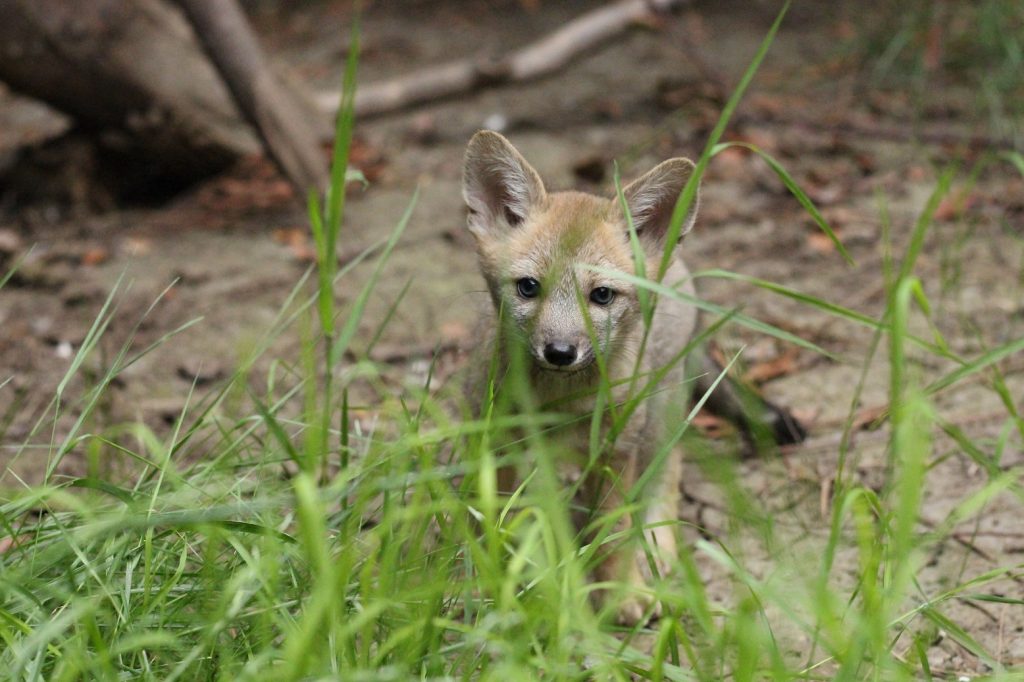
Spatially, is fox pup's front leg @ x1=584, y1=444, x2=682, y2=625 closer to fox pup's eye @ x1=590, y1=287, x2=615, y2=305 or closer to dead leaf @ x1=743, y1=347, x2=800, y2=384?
fox pup's eye @ x1=590, y1=287, x2=615, y2=305

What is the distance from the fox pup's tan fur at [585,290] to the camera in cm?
291

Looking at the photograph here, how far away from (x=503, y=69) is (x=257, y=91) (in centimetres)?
183

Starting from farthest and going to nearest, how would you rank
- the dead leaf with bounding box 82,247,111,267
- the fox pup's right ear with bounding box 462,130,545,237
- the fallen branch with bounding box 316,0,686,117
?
the fallen branch with bounding box 316,0,686,117
the dead leaf with bounding box 82,247,111,267
the fox pup's right ear with bounding box 462,130,545,237

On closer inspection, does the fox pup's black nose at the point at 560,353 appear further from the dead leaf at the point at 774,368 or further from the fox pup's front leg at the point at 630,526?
the dead leaf at the point at 774,368

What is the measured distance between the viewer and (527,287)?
312cm

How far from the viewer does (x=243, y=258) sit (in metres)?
5.33

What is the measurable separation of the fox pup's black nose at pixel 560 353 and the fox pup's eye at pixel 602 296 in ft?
0.98

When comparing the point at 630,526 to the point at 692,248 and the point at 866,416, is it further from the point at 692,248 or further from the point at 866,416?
the point at 692,248

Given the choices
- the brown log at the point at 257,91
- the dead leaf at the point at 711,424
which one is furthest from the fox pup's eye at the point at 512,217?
the brown log at the point at 257,91

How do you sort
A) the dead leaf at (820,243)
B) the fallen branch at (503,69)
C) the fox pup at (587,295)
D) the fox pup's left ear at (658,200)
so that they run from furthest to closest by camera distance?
the fallen branch at (503,69)
the dead leaf at (820,243)
the fox pup's left ear at (658,200)
the fox pup at (587,295)

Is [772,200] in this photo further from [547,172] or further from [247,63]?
[247,63]

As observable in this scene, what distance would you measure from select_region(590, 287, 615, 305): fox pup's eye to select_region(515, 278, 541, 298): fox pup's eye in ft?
0.56

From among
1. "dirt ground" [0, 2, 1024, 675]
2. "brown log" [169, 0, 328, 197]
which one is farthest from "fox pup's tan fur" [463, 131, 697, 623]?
"brown log" [169, 0, 328, 197]

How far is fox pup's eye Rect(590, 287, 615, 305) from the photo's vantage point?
3.06 metres
